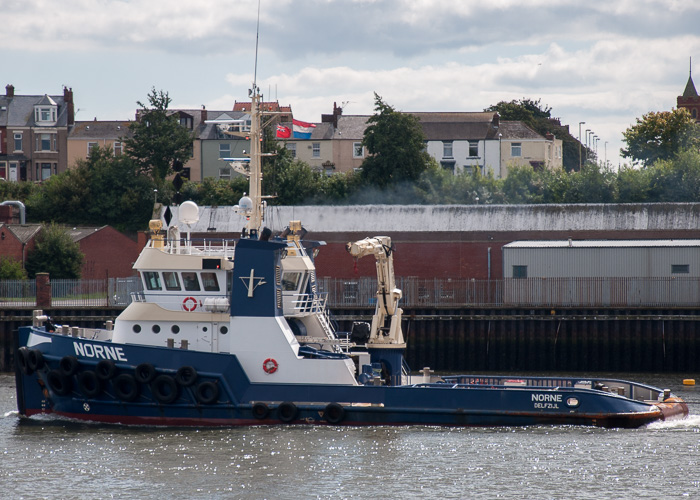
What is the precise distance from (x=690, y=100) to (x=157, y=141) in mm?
57470

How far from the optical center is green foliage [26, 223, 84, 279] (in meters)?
42.8

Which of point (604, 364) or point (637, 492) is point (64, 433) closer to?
point (637, 492)

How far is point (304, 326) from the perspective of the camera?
22828 mm

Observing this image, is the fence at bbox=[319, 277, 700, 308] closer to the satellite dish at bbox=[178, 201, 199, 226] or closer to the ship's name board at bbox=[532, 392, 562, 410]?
the satellite dish at bbox=[178, 201, 199, 226]

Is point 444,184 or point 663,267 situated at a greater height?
point 444,184

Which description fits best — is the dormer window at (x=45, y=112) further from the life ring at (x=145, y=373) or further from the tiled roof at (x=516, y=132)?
the life ring at (x=145, y=373)

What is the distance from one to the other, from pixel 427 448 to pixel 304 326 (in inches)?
176

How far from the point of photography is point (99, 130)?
64312mm

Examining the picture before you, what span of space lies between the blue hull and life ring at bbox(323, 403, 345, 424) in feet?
0.07

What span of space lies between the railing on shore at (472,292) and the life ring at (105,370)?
13.4 meters

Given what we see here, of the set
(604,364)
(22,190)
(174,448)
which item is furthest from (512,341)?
(22,190)

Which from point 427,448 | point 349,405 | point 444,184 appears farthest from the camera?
point 444,184

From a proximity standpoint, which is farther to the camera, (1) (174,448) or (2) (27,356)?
(2) (27,356)

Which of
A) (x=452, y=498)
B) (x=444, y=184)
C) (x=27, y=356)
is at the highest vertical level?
(x=444, y=184)
